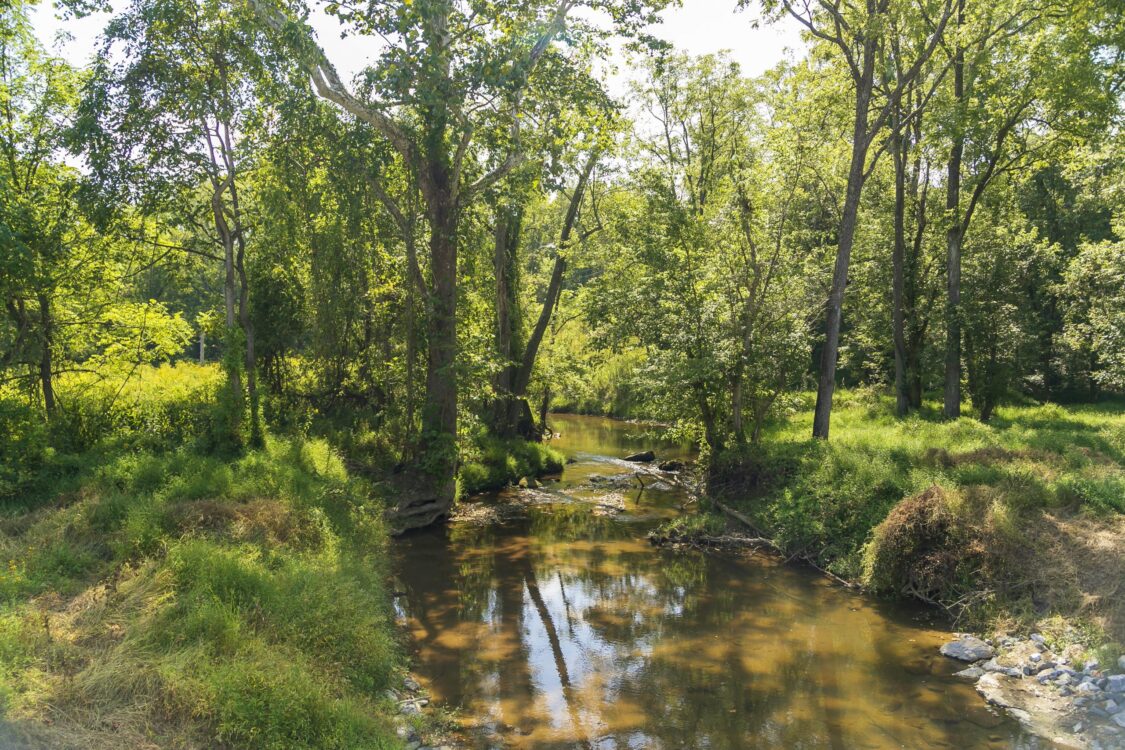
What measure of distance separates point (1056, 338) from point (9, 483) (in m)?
28.3

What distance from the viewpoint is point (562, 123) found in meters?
14.9

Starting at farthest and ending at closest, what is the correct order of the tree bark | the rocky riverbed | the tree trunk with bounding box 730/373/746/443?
the tree trunk with bounding box 730/373/746/443 → the tree bark → the rocky riverbed

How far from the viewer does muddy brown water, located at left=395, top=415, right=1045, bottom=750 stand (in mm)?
7207

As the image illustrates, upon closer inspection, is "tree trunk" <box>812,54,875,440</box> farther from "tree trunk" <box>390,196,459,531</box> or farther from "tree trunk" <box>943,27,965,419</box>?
"tree trunk" <box>390,196,459,531</box>

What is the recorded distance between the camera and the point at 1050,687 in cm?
772

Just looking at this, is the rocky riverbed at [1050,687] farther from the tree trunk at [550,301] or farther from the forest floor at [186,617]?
the tree trunk at [550,301]

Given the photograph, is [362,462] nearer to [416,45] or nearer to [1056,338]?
[416,45]

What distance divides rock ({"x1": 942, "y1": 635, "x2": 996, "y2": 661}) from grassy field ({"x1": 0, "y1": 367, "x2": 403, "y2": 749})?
7.18 meters

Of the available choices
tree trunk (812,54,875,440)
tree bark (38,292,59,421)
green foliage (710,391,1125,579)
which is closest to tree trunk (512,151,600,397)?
green foliage (710,391,1125,579)

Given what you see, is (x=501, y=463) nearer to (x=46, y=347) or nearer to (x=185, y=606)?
(x=46, y=347)

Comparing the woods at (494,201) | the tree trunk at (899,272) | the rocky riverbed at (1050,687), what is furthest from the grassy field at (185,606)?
the tree trunk at (899,272)

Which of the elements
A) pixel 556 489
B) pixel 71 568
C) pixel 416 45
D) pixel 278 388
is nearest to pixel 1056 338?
pixel 556 489

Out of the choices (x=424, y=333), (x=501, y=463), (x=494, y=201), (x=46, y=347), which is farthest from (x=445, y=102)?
(x=501, y=463)

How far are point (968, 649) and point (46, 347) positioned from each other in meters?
15.9
